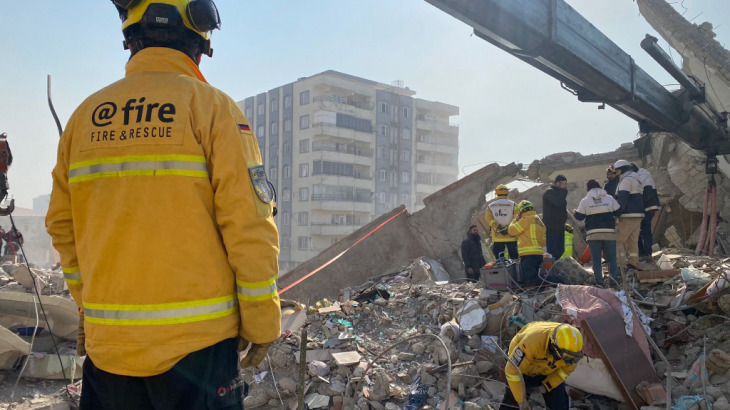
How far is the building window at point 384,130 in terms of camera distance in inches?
1671

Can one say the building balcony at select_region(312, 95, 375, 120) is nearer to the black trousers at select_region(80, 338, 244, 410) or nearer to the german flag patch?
the german flag patch

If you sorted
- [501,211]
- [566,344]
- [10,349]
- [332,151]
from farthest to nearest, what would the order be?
[332,151] → [501,211] → [10,349] → [566,344]

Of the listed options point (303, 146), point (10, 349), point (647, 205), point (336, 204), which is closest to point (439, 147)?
point (336, 204)

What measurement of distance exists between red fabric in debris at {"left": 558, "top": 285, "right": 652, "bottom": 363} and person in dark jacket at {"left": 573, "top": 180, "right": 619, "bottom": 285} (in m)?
1.14

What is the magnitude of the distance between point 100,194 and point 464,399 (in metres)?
3.79

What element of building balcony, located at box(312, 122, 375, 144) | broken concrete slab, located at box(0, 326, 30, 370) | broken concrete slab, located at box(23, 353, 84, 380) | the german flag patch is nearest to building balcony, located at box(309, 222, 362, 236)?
building balcony, located at box(312, 122, 375, 144)

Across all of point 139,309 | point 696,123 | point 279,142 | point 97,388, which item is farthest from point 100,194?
point 279,142

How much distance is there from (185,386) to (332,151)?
37.9m

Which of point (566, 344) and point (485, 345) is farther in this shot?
point (485, 345)

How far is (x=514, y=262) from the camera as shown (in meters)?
6.34

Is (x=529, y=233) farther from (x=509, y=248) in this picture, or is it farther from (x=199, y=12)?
(x=199, y=12)

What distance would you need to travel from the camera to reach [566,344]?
12.1ft

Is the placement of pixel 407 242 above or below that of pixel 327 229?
above

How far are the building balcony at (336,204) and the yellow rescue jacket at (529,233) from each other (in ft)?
107
